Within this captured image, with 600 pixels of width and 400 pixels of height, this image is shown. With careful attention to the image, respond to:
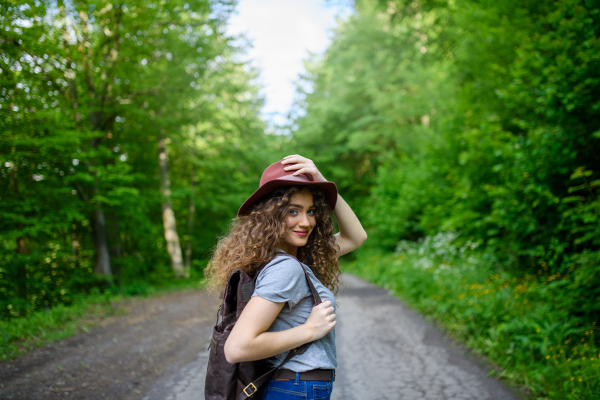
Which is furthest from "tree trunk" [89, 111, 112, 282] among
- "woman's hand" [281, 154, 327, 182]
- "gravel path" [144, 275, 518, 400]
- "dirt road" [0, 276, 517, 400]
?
"woman's hand" [281, 154, 327, 182]

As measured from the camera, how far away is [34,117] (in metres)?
6.35

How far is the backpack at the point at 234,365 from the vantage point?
4.86 ft

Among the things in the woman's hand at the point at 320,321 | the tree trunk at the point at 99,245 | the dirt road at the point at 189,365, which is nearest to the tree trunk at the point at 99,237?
the tree trunk at the point at 99,245

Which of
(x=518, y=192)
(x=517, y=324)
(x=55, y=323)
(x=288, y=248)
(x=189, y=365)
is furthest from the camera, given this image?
(x=55, y=323)

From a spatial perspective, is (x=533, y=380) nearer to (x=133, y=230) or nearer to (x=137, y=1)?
(x=137, y=1)

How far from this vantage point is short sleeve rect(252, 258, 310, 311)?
143 centimetres

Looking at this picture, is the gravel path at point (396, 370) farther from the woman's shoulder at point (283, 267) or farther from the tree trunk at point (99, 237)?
the tree trunk at point (99, 237)

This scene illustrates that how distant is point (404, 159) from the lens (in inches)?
599

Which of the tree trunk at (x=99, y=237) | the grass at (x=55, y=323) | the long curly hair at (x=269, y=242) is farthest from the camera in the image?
the tree trunk at (x=99, y=237)

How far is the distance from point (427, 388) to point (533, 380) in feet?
3.42

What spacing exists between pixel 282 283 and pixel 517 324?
4.05 metres

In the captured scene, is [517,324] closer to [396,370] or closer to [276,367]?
[396,370]

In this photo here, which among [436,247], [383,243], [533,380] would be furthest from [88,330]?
[383,243]

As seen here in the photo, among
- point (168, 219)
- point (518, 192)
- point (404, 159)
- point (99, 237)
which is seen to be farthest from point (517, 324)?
point (168, 219)
